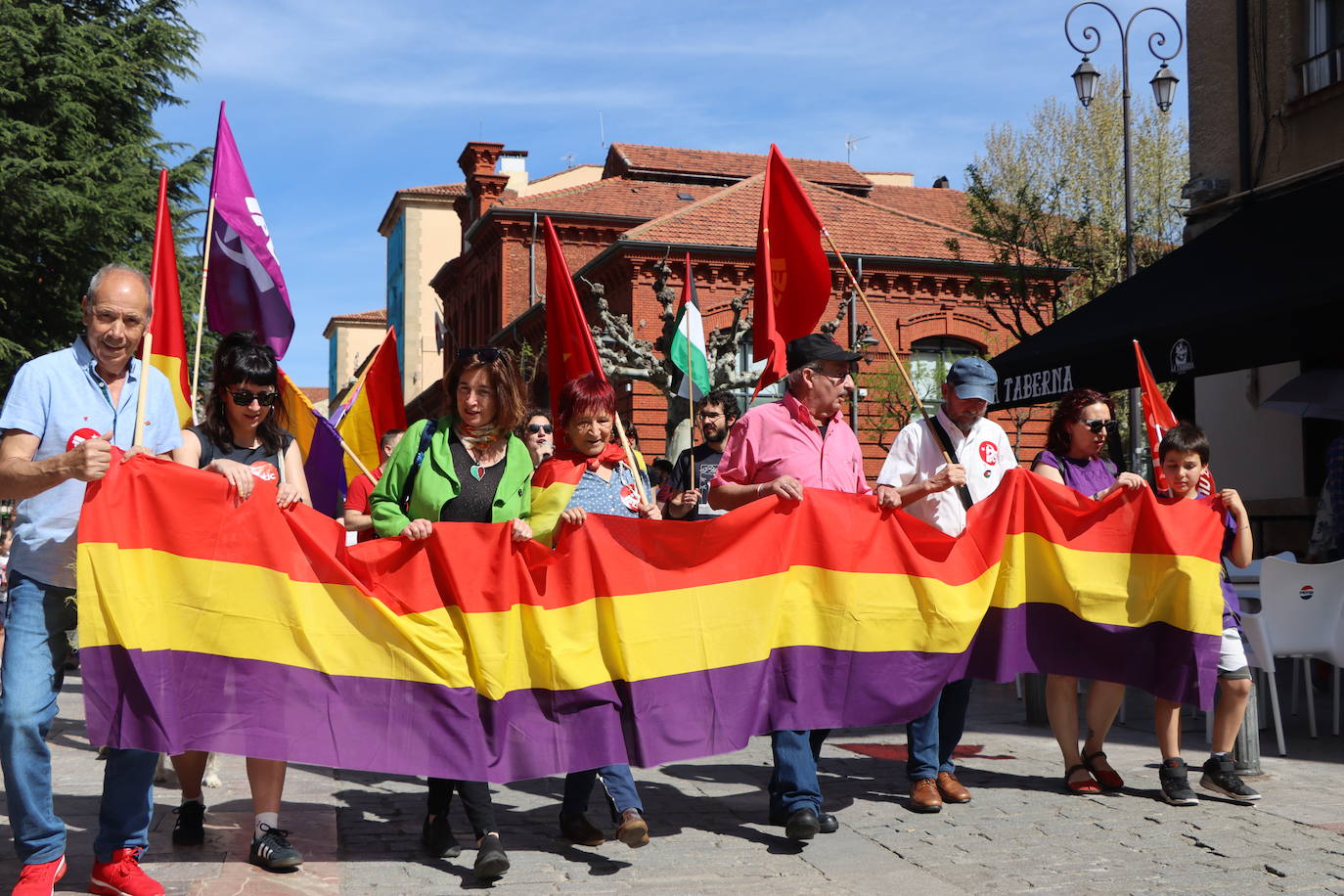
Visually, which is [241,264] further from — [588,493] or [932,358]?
[932,358]

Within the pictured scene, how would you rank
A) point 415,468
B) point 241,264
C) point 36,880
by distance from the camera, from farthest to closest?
point 241,264 → point 415,468 → point 36,880

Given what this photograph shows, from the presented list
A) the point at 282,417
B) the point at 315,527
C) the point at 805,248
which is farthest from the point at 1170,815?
the point at 282,417

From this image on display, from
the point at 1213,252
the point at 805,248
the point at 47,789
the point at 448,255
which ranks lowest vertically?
the point at 47,789

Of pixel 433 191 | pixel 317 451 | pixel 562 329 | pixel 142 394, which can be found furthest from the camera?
pixel 433 191

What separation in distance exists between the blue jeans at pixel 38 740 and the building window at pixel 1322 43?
1269 centimetres

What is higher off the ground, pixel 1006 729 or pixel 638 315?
pixel 638 315

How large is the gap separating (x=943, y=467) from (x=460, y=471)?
2245mm

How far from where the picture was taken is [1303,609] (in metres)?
8.02

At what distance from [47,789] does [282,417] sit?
239cm

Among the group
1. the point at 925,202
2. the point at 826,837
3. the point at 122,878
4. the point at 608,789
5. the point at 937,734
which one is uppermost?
the point at 925,202

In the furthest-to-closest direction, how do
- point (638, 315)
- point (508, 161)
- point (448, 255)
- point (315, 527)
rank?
point (448, 255)
point (508, 161)
point (638, 315)
point (315, 527)

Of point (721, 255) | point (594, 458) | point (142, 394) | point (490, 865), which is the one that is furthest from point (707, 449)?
point (721, 255)

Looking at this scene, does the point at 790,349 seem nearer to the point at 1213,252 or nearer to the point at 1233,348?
the point at 1233,348

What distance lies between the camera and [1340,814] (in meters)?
5.96
